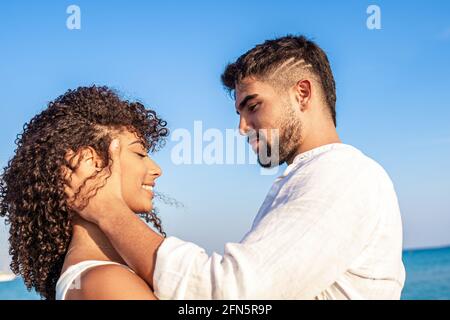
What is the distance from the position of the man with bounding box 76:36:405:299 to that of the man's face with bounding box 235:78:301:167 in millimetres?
256

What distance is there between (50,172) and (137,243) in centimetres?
82

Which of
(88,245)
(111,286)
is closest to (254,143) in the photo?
(88,245)

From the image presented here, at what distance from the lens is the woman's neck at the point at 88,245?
3.20 m

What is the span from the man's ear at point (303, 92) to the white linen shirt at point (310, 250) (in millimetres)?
806

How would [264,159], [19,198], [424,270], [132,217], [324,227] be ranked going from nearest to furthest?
[324,227] → [132,217] → [19,198] → [264,159] → [424,270]

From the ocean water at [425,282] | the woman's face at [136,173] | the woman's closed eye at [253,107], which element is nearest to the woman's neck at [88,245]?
the woman's face at [136,173]

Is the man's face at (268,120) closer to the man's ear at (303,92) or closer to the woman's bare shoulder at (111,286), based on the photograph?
the man's ear at (303,92)

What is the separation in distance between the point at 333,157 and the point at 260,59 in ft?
3.93

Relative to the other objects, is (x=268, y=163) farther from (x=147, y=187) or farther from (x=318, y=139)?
(x=147, y=187)

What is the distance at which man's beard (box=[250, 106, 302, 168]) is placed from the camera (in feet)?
11.8

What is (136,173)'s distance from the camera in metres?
3.46

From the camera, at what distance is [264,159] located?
3.88 metres

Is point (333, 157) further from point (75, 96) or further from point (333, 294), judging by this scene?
point (75, 96)
